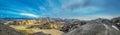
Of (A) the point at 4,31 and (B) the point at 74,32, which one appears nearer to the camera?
(B) the point at 74,32

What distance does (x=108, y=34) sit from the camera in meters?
10.1

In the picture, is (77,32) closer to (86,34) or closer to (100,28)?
(86,34)

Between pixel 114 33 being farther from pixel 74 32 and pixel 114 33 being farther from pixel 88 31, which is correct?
pixel 74 32

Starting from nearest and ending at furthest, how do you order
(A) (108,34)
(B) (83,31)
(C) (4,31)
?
1. (A) (108,34)
2. (B) (83,31)
3. (C) (4,31)

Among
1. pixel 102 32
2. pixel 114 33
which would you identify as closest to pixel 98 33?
pixel 102 32

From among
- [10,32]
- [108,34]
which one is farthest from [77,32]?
[10,32]

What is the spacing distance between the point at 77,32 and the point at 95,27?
3.50 ft

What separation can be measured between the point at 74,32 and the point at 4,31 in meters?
5.34

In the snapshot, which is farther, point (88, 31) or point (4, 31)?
point (4, 31)

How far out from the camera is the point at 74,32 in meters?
11.1

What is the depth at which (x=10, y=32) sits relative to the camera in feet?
45.5

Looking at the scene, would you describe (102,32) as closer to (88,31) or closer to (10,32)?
(88,31)

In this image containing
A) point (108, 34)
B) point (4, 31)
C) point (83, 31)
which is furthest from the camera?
point (4, 31)

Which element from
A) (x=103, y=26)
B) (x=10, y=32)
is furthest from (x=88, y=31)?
(x=10, y=32)
